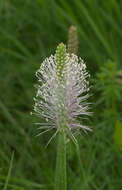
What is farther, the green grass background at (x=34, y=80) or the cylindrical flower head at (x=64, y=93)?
the green grass background at (x=34, y=80)

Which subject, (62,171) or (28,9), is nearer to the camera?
(62,171)

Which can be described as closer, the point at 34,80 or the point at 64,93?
the point at 64,93

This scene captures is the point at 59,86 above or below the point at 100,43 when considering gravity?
below

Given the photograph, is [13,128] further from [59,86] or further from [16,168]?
[59,86]

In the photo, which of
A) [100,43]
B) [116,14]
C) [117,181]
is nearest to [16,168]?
[117,181]

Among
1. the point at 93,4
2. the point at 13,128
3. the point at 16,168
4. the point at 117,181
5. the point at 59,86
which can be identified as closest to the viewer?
the point at 59,86

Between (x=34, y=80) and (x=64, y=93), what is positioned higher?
(x=34, y=80)

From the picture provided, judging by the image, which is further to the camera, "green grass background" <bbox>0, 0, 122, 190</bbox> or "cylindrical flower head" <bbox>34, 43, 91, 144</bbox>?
"green grass background" <bbox>0, 0, 122, 190</bbox>

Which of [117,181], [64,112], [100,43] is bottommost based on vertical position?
[117,181]
